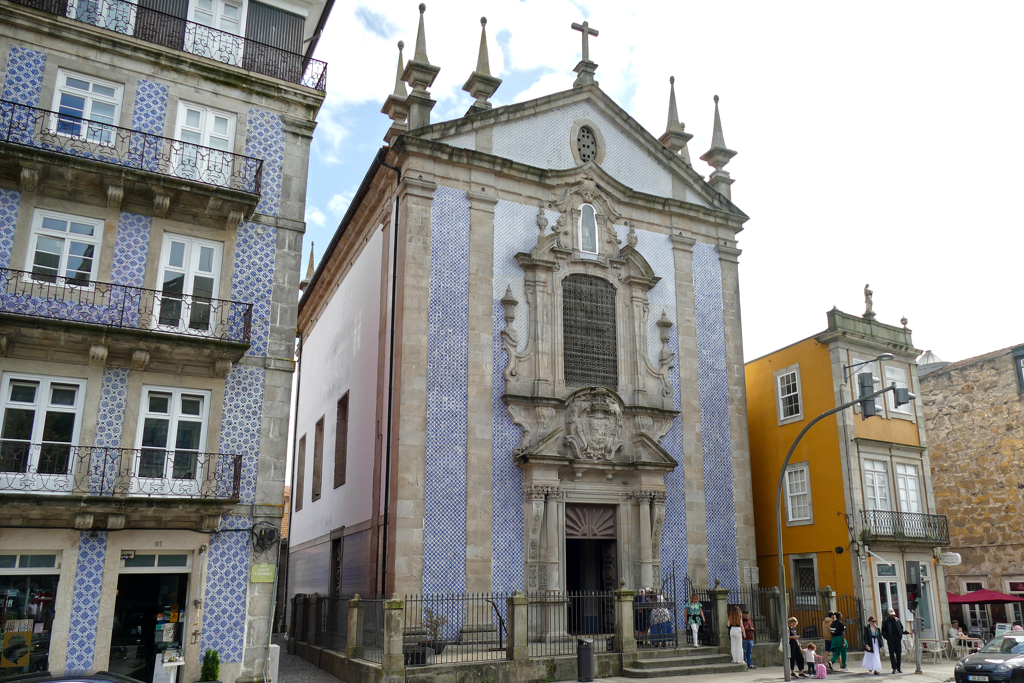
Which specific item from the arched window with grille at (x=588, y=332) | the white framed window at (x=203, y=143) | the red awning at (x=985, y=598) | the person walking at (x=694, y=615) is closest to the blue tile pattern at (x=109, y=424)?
the white framed window at (x=203, y=143)

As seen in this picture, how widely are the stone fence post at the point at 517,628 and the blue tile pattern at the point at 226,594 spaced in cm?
527

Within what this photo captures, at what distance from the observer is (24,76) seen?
52.4 feet

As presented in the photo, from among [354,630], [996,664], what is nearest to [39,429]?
[354,630]

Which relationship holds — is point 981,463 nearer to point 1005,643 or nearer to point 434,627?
point 1005,643

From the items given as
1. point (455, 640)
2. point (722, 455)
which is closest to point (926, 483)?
point (722, 455)

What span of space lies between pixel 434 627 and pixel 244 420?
20.3 feet

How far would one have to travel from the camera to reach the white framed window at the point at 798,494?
2633 centimetres

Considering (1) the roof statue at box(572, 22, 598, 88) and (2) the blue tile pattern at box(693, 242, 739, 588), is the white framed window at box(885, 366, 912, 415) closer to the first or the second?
(2) the blue tile pattern at box(693, 242, 739, 588)

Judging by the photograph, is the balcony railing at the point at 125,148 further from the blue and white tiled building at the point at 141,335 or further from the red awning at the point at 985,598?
the red awning at the point at 985,598

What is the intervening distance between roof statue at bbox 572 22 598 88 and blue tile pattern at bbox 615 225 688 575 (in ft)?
14.9

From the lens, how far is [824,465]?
2600cm

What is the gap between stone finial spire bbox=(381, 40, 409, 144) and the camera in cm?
2314

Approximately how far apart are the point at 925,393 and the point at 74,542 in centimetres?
3284

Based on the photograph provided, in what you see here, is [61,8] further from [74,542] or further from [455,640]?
[455,640]
